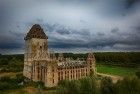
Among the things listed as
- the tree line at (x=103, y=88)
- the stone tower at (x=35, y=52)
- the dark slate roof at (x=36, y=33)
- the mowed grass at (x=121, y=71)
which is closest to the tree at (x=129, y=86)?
the tree line at (x=103, y=88)

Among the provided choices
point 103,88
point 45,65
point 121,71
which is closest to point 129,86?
point 103,88

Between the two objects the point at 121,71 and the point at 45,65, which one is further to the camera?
the point at 121,71

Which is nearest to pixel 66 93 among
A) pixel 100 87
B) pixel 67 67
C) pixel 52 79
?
pixel 100 87

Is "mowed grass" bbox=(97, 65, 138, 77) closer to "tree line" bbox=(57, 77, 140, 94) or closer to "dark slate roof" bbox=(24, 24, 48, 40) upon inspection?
"dark slate roof" bbox=(24, 24, 48, 40)

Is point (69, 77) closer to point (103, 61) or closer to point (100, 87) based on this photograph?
point (100, 87)

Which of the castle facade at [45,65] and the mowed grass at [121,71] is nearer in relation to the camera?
the castle facade at [45,65]

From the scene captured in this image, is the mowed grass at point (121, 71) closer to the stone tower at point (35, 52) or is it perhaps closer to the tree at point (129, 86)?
the stone tower at point (35, 52)

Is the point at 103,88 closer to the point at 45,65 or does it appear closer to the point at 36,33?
the point at 45,65
